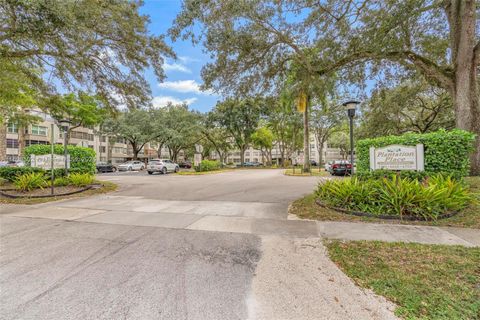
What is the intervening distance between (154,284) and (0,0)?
23.3 feet

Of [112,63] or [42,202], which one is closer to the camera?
[42,202]

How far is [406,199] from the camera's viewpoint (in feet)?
16.3

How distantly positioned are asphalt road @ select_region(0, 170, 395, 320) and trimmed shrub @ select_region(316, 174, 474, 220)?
1.60m

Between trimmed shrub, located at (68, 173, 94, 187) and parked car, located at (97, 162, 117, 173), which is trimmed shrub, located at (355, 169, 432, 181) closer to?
trimmed shrub, located at (68, 173, 94, 187)

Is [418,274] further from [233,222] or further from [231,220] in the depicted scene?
[231,220]

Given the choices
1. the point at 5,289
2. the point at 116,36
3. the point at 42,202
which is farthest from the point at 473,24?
the point at 42,202

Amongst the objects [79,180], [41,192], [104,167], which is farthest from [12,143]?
[41,192]

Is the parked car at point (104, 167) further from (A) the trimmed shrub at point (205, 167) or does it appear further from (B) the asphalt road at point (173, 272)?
(B) the asphalt road at point (173, 272)

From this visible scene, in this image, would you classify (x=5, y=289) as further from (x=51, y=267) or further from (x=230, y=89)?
(x=230, y=89)

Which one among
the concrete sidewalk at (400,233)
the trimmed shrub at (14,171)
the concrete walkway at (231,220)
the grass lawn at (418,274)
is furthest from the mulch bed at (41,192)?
the grass lawn at (418,274)

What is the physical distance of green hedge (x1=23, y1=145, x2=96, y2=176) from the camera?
10.6m

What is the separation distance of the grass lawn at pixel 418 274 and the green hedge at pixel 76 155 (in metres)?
12.7

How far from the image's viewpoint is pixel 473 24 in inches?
282

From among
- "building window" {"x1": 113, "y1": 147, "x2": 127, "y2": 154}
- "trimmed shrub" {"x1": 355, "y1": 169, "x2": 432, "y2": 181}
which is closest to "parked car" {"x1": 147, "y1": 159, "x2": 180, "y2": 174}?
"trimmed shrub" {"x1": 355, "y1": 169, "x2": 432, "y2": 181}
